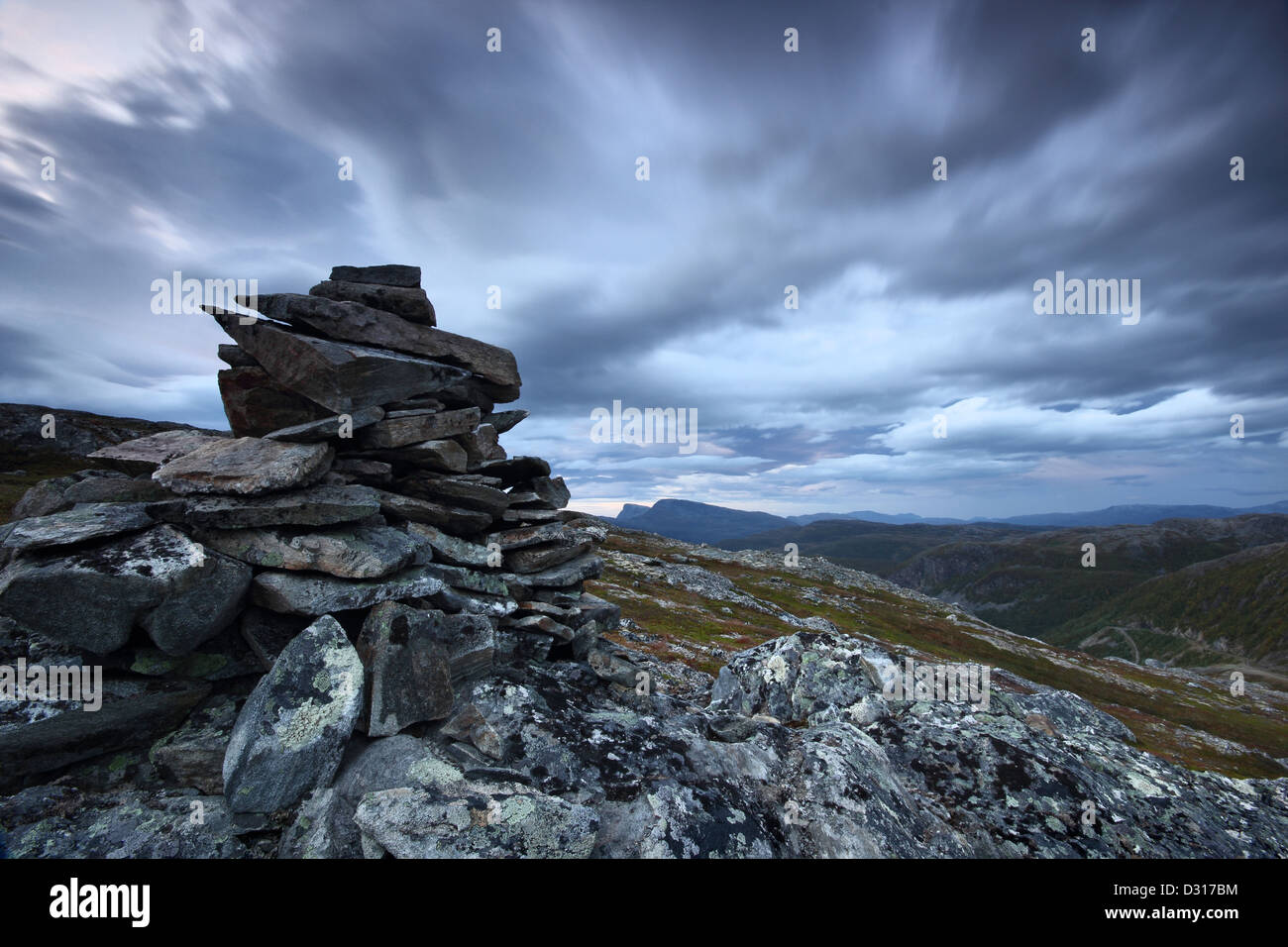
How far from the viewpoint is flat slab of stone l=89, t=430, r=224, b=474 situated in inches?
543

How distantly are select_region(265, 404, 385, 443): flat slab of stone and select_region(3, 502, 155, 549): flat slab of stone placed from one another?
3.34 metres

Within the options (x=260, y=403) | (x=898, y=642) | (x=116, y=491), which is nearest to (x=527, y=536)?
(x=260, y=403)

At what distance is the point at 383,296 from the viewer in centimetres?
1712

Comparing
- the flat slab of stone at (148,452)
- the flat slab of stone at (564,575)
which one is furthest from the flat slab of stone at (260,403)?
the flat slab of stone at (564,575)

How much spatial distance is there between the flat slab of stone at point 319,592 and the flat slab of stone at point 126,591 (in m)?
0.64

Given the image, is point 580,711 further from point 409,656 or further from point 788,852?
point 788,852

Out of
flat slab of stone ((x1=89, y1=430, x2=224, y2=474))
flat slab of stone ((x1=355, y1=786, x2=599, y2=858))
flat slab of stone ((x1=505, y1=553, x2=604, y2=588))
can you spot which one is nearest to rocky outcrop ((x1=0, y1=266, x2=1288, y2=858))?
flat slab of stone ((x1=355, y1=786, x2=599, y2=858))

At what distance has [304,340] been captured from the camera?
556 inches

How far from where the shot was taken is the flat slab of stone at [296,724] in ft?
30.6

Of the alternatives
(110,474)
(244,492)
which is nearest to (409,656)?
(244,492)

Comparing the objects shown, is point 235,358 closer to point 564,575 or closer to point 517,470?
point 517,470

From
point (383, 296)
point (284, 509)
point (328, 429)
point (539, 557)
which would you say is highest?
point (383, 296)

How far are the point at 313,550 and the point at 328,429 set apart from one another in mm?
3499
